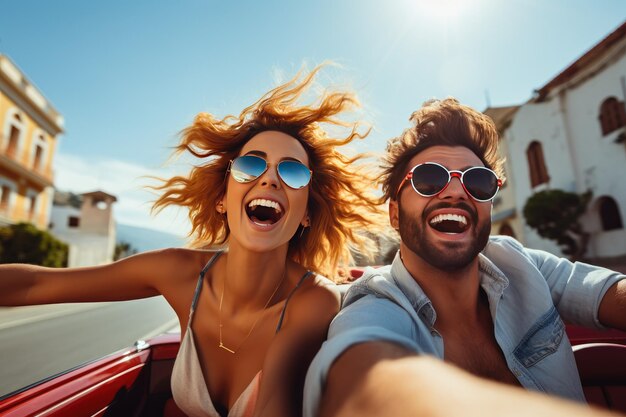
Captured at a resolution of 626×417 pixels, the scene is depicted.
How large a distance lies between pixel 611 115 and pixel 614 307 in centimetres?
1720

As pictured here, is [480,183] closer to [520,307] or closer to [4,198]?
[520,307]

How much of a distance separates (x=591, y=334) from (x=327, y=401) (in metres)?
2.01

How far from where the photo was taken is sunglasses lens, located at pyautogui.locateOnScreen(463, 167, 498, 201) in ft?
5.78

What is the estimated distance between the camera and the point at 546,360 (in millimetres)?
1563

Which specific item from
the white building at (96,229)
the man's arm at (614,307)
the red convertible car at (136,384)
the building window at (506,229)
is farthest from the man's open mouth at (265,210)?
the white building at (96,229)

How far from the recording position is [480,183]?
1.78 m

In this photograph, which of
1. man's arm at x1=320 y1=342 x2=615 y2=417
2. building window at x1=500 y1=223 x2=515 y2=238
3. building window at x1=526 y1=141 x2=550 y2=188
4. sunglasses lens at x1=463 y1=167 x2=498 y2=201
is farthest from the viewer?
building window at x1=500 y1=223 x2=515 y2=238

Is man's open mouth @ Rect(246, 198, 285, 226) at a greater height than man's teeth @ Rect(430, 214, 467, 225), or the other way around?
man's open mouth @ Rect(246, 198, 285, 226)

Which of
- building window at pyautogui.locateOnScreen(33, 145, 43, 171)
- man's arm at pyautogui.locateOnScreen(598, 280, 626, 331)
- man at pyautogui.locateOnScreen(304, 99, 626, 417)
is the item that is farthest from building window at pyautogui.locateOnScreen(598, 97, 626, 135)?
building window at pyautogui.locateOnScreen(33, 145, 43, 171)

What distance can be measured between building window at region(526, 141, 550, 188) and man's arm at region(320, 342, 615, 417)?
20539 mm

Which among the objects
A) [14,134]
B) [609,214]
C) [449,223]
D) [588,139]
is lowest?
[449,223]

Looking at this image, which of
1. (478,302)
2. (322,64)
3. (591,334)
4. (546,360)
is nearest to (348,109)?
(322,64)

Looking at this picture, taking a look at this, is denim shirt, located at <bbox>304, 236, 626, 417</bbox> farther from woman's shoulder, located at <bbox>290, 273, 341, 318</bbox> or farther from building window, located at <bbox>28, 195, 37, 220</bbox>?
building window, located at <bbox>28, 195, 37, 220</bbox>

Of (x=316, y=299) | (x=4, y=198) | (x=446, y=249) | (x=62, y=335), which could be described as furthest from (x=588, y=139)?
(x=4, y=198)
